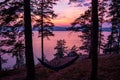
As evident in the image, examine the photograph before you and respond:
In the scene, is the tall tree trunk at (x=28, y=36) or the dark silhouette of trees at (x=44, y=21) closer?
the tall tree trunk at (x=28, y=36)

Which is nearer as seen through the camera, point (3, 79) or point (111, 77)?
point (111, 77)

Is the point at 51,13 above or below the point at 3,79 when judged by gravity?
above

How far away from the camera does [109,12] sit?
3662 centimetres

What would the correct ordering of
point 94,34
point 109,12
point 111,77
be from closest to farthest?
point 94,34 < point 111,77 < point 109,12

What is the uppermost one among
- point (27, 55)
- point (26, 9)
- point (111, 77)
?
point (26, 9)

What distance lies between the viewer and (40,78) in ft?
49.2

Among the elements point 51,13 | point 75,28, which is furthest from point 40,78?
point 51,13

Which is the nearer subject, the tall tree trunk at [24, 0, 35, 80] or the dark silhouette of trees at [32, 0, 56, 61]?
the tall tree trunk at [24, 0, 35, 80]

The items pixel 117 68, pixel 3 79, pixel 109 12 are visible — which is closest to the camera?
pixel 117 68

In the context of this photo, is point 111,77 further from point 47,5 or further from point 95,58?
point 47,5

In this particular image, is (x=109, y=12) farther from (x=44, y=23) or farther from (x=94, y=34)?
(x=94, y=34)

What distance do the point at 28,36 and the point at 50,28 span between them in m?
19.6

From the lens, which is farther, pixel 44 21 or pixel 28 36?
pixel 44 21

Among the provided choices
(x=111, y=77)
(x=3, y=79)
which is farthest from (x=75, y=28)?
(x=111, y=77)
